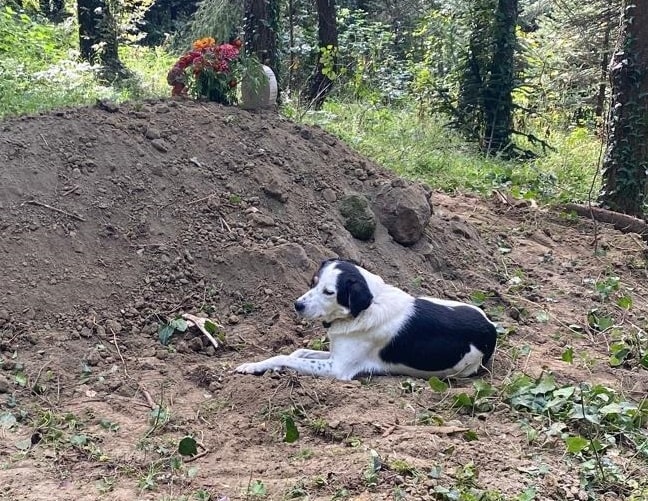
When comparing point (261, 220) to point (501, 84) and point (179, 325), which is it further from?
point (501, 84)

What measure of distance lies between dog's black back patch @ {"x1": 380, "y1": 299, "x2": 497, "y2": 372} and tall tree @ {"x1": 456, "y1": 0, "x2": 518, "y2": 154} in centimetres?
776

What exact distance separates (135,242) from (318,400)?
2254mm

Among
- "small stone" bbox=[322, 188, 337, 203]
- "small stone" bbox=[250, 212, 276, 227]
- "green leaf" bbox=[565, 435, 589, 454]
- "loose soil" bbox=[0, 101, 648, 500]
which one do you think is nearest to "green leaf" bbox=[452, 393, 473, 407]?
"loose soil" bbox=[0, 101, 648, 500]

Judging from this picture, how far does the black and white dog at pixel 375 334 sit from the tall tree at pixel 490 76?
25.6 ft

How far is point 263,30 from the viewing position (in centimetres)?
1060

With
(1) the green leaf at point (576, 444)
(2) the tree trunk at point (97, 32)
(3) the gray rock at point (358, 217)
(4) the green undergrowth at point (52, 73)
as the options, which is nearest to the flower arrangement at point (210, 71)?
(4) the green undergrowth at point (52, 73)

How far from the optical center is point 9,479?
3.64 metres

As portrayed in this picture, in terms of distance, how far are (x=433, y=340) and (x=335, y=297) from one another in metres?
0.69

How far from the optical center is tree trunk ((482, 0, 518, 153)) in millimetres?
12648

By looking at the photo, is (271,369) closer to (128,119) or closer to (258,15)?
(128,119)

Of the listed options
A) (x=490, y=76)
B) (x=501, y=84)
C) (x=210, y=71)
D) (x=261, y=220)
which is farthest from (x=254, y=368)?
(x=490, y=76)

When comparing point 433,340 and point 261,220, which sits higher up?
point 261,220

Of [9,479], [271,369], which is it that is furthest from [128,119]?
[9,479]

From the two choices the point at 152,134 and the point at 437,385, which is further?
the point at 152,134
